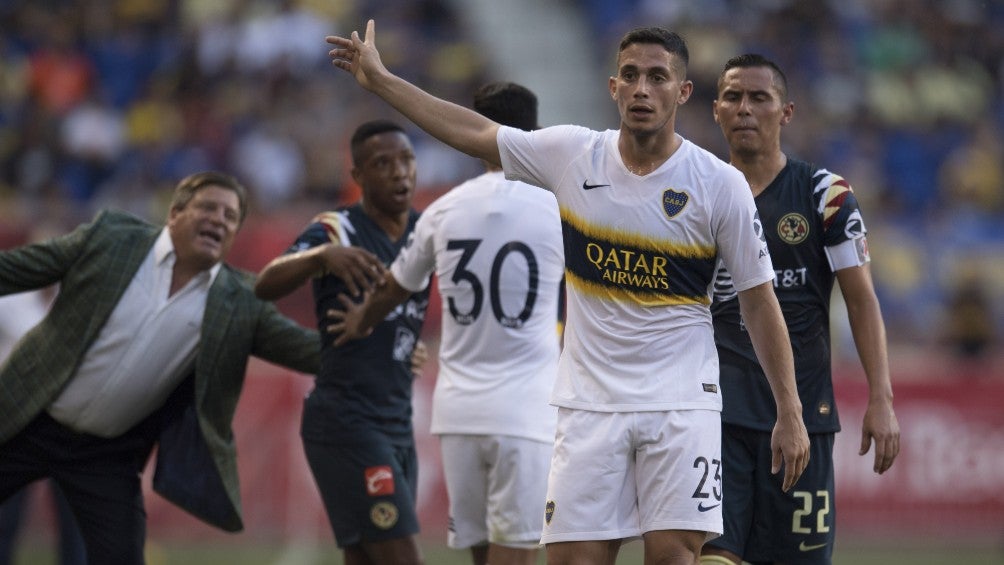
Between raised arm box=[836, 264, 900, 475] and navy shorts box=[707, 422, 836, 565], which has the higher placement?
raised arm box=[836, 264, 900, 475]

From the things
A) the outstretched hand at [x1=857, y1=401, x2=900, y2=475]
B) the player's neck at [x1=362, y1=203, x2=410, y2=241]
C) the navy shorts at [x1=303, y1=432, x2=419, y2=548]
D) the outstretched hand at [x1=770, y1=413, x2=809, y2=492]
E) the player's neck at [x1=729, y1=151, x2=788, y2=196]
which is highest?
the player's neck at [x1=729, y1=151, x2=788, y2=196]

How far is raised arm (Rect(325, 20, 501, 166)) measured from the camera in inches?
248

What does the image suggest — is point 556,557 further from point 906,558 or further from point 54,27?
point 54,27

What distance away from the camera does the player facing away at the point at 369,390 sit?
8070 mm

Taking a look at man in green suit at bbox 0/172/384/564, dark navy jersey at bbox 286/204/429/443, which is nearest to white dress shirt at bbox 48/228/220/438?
man in green suit at bbox 0/172/384/564

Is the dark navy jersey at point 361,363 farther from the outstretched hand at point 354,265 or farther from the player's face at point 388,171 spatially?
the outstretched hand at point 354,265

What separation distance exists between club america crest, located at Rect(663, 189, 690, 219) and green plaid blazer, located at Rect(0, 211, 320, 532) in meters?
2.75

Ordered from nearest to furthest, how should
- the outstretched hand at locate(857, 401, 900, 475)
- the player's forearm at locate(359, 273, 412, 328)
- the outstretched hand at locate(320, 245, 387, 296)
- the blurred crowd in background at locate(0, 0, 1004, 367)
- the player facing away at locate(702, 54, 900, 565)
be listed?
the outstretched hand at locate(857, 401, 900, 475) < the player facing away at locate(702, 54, 900, 565) < the outstretched hand at locate(320, 245, 387, 296) < the player's forearm at locate(359, 273, 412, 328) < the blurred crowd in background at locate(0, 0, 1004, 367)

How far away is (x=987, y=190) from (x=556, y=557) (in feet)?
47.6

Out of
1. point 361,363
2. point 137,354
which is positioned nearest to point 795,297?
point 361,363

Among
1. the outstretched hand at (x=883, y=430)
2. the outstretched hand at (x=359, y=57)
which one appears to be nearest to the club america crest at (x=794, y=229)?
the outstretched hand at (x=883, y=430)

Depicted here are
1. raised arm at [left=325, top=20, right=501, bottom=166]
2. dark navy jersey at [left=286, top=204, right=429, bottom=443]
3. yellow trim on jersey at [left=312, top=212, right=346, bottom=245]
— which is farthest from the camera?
yellow trim on jersey at [left=312, top=212, right=346, bottom=245]

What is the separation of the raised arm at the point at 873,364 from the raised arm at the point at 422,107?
1861mm

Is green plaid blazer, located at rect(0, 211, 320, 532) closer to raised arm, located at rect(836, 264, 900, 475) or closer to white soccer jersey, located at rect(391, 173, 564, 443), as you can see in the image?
white soccer jersey, located at rect(391, 173, 564, 443)
